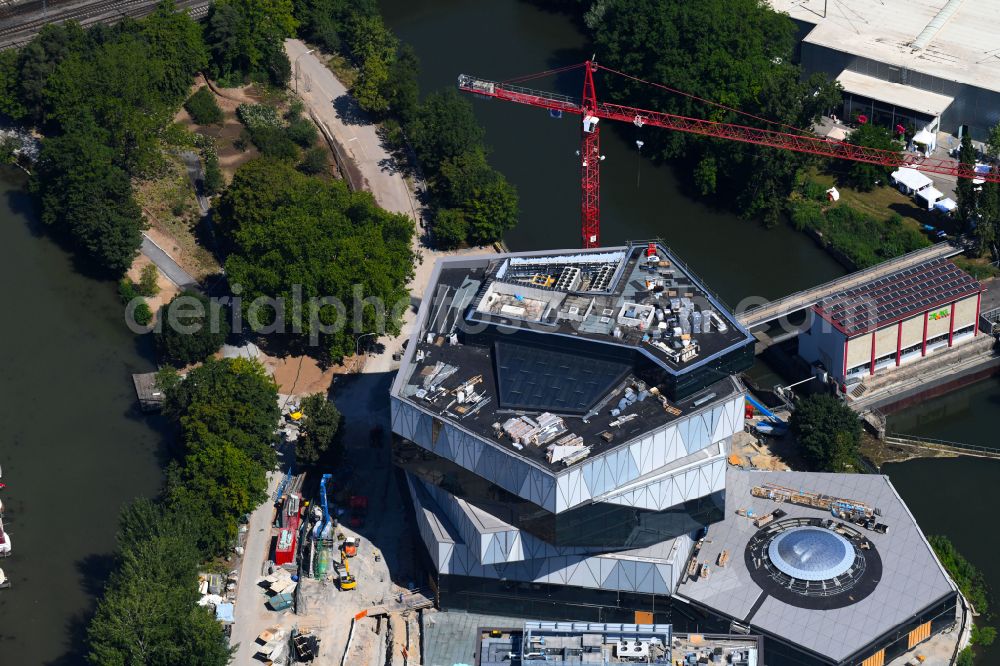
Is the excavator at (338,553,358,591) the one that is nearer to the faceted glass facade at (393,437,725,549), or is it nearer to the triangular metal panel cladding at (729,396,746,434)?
the faceted glass facade at (393,437,725,549)

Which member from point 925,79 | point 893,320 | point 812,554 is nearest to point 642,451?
point 812,554

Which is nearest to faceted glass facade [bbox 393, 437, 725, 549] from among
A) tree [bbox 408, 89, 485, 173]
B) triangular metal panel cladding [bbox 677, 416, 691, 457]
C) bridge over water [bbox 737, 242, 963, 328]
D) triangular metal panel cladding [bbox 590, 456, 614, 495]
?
triangular metal panel cladding [bbox 590, 456, 614, 495]

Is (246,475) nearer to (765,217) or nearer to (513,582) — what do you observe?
(513,582)

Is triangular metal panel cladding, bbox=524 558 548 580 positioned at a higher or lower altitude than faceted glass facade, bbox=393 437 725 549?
lower

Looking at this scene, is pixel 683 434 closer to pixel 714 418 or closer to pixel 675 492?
pixel 714 418

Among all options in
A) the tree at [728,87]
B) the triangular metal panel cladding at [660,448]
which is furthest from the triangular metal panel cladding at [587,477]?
the tree at [728,87]

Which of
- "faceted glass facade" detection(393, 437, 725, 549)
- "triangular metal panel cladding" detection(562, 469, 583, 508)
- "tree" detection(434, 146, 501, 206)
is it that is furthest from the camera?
"tree" detection(434, 146, 501, 206)

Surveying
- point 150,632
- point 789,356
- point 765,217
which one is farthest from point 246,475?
point 765,217
